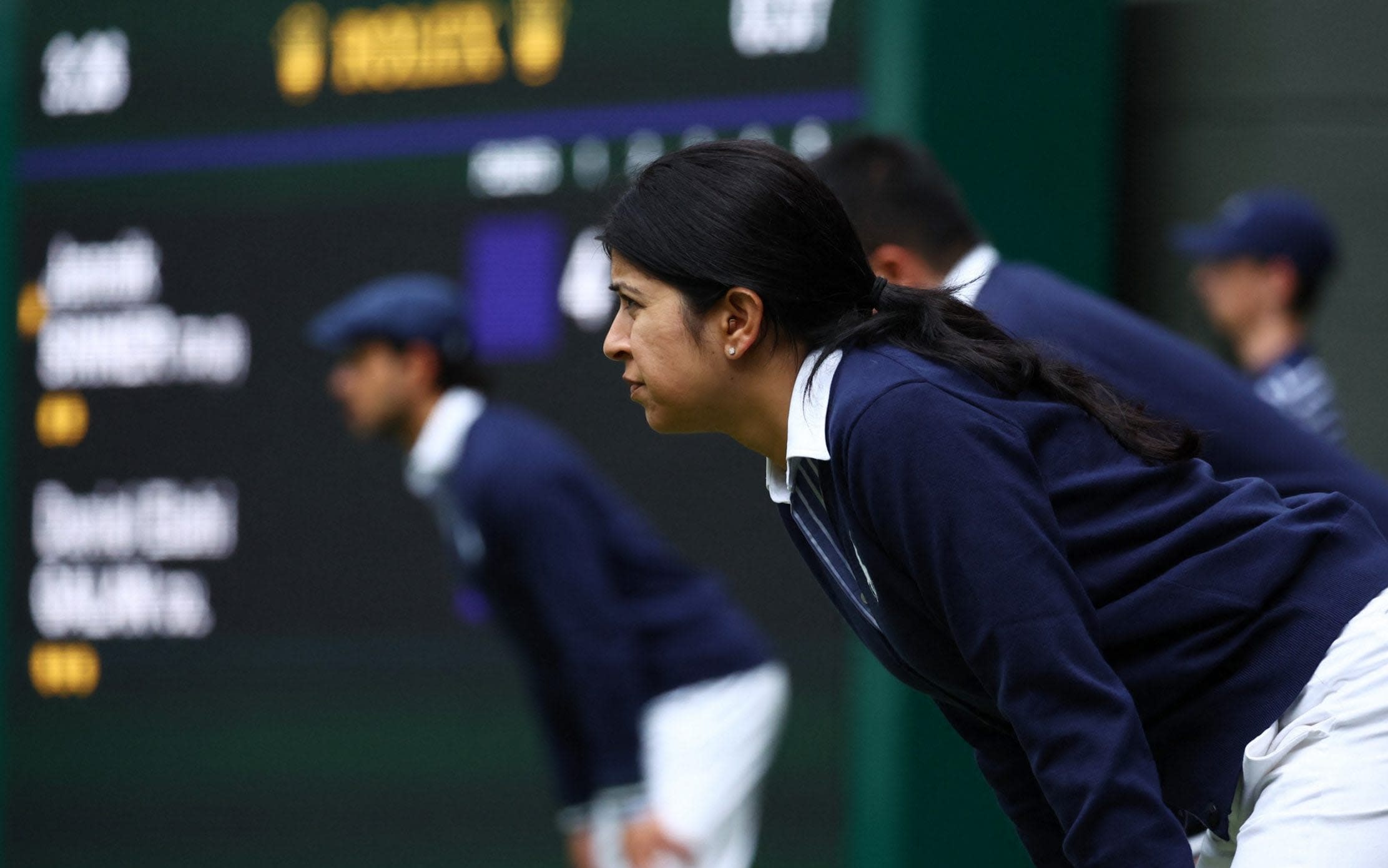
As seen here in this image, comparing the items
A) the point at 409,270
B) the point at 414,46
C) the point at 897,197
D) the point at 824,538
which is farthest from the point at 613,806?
the point at 824,538

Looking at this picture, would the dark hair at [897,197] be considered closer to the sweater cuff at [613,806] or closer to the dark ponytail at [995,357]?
the dark ponytail at [995,357]

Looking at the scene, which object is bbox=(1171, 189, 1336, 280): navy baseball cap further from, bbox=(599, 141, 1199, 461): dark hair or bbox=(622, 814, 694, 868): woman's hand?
bbox=(599, 141, 1199, 461): dark hair

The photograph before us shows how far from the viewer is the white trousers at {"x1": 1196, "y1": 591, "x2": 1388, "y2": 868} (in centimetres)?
175

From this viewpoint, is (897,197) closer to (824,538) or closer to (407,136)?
(824,538)

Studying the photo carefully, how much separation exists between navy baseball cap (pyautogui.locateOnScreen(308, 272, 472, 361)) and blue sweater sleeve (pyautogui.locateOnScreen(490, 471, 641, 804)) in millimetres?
574

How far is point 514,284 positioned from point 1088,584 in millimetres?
3110

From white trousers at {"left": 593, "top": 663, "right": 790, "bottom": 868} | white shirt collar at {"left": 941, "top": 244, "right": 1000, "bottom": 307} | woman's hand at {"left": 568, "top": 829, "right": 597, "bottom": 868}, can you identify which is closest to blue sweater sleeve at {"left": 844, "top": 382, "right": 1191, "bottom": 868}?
white shirt collar at {"left": 941, "top": 244, "right": 1000, "bottom": 307}

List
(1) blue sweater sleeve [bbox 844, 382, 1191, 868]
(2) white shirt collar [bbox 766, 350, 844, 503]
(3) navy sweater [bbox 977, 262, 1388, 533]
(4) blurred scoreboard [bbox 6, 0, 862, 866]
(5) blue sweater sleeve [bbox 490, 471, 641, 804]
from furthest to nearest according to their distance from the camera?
(4) blurred scoreboard [bbox 6, 0, 862, 866] < (5) blue sweater sleeve [bbox 490, 471, 641, 804] < (3) navy sweater [bbox 977, 262, 1388, 533] < (2) white shirt collar [bbox 766, 350, 844, 503] < (1) blue sweater sleeve [bbox 844, 382, 1191, 868]

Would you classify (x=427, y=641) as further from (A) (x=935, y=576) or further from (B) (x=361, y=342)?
(A) (x=935, y=576)

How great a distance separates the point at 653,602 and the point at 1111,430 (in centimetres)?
252

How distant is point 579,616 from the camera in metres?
4.14

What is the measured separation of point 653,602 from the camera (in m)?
4.36

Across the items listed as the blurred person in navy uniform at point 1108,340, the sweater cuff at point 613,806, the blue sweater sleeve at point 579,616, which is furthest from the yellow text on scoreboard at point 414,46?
the blurred person in navy uniform at point 1108,340

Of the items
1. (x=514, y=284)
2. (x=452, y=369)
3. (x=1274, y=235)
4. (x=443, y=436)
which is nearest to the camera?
(x=1274, y=235)
